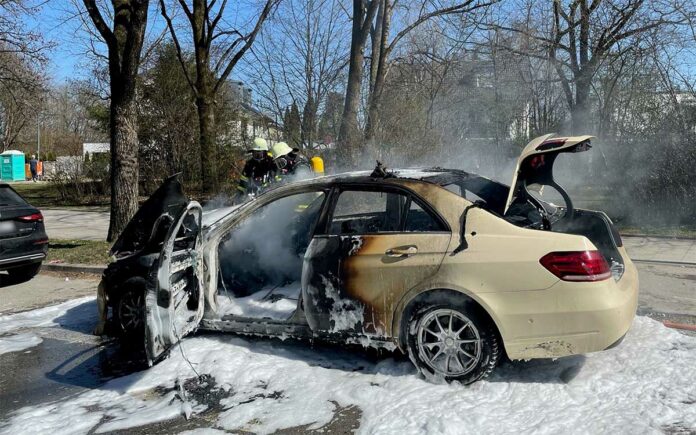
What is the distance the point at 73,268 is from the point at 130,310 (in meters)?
4.41

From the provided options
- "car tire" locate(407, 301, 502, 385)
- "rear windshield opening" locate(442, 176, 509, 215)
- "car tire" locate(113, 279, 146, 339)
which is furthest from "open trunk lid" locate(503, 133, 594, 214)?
"car tire" locate(113, 279, 146, 339)

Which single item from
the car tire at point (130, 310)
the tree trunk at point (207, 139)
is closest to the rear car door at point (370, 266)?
the car tire at point (130, 310)

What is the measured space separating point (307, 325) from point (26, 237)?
17.7 ft

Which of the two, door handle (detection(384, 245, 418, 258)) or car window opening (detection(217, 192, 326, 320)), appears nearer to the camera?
door handle (detection(384, 245, 418, 258))

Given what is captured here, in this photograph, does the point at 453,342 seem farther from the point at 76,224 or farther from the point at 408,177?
the point at 76,224

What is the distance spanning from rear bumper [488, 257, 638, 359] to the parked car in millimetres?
6674

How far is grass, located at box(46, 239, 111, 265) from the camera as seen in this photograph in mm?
9172

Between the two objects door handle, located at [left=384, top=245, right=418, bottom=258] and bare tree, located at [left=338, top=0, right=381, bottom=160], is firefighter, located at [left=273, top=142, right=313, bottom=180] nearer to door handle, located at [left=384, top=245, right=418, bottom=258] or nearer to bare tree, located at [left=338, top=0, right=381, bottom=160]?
bare tree, located at [left=338, top=0, right=381, bottom=160]

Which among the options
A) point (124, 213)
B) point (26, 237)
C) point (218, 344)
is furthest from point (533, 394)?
point (124, 213)

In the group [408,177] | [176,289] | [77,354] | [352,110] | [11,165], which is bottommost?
[77,354]

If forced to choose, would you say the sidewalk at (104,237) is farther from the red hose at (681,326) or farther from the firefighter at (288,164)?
the firefighter at (288,164)

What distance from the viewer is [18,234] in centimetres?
763

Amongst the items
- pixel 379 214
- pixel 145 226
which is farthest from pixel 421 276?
pixel 145 226

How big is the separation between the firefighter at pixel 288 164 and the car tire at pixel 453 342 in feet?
16.8
